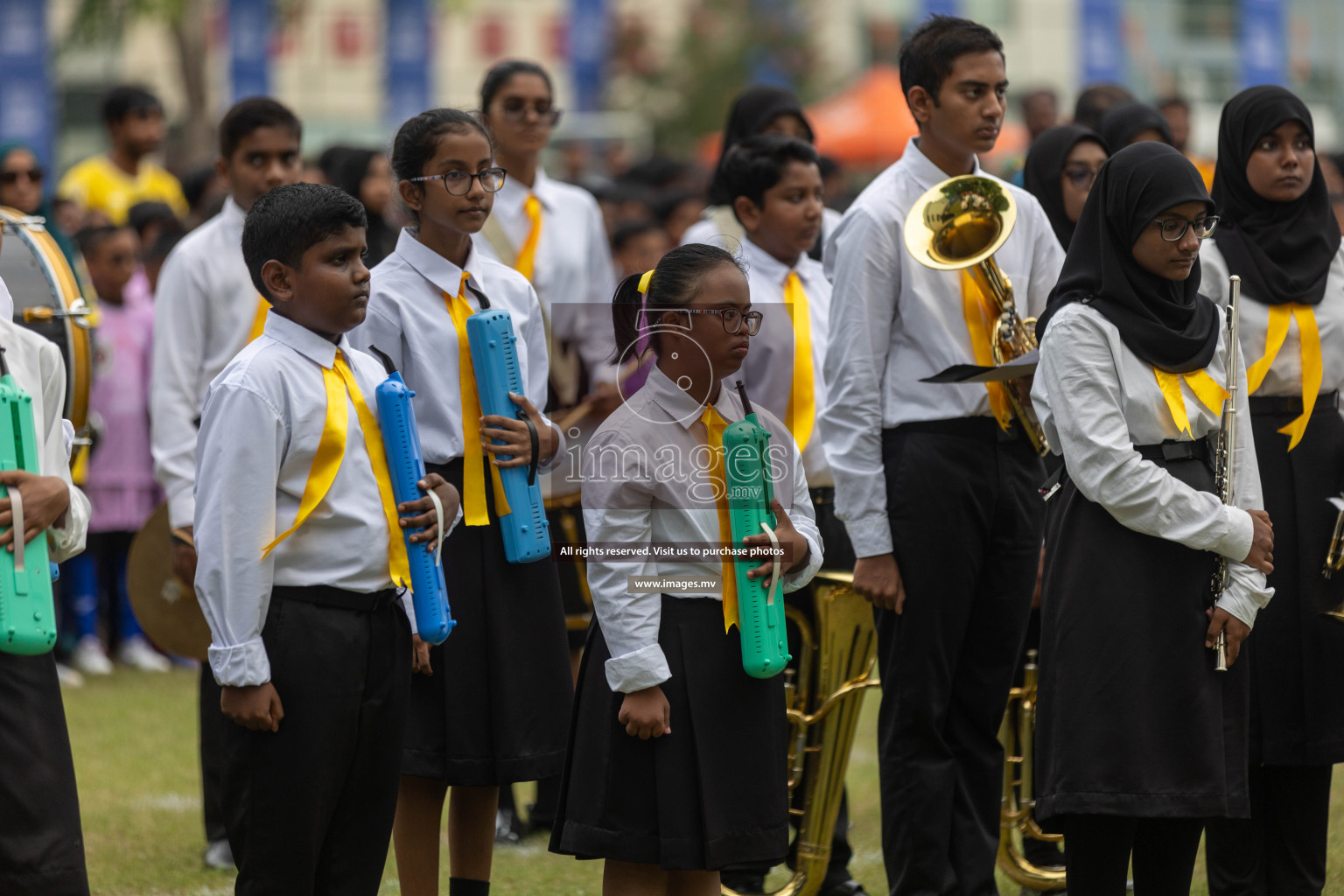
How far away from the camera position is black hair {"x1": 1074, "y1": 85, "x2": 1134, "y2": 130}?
764cm

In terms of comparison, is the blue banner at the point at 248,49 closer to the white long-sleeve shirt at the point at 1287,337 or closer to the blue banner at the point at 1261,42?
the blue banner at the point at 1261,42

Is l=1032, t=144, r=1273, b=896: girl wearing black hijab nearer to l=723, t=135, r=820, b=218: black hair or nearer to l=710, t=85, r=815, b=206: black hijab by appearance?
l=723, t=135, r=820, b=218: black hair

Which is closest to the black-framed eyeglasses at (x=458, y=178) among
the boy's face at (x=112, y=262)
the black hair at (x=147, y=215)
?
the boy's face at (x=112, y=262)

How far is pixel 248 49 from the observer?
19500mm

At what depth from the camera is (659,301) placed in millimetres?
4082

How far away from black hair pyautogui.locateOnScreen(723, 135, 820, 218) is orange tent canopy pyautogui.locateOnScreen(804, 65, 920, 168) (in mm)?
17386

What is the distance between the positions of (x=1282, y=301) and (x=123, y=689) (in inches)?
247

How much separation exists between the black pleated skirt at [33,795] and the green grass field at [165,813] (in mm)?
1928

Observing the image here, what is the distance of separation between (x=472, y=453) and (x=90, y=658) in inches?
217

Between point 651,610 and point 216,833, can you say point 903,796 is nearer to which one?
point 651,610

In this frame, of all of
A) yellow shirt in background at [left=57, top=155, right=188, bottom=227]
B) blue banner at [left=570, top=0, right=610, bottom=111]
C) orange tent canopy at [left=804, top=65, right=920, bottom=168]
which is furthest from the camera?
blue banner at [left=570, top=0, right=610, bottom=111]

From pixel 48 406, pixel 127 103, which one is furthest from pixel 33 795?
pixel 127 103

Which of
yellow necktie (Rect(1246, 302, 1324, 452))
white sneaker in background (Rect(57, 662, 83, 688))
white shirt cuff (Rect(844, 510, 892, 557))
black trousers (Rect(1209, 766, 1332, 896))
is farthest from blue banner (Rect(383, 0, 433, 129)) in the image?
black trousers (Rect(1209, 766, 1332, 896))

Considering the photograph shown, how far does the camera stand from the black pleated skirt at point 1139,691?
4.10 m
